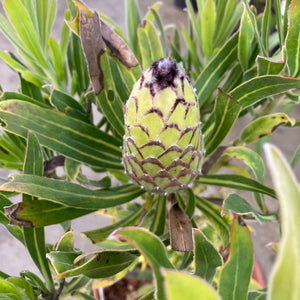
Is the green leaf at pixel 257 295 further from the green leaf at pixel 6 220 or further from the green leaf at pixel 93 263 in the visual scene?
the green leaf at pixel 6 220

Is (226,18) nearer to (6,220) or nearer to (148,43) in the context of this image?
(148,43)

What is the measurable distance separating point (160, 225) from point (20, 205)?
0.23 metres

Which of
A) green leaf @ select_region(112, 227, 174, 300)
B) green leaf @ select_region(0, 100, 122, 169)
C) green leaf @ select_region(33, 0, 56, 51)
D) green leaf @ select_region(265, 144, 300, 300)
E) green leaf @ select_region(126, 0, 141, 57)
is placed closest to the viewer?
green leaf @ select_region(265, 144, 300, 300)

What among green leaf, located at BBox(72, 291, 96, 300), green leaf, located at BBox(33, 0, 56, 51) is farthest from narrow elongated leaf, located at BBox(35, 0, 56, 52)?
green leaf, located at BBox(72, 291, 96, 300)

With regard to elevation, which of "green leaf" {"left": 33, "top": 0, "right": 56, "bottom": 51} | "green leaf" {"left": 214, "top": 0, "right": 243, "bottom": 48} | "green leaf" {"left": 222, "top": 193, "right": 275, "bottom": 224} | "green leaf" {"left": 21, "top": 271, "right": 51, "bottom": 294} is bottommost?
"green leaf" {"left": 21, "top": 271, "right": 51, "bottom": 294}

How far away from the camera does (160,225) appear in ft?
1.91

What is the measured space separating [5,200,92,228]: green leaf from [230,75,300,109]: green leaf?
312 millimetres

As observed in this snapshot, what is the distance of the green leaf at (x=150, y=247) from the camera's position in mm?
291

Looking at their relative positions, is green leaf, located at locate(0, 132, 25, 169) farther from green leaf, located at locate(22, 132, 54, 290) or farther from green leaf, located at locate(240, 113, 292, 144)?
green leaf, located at locate(240, 113, 292, 144)

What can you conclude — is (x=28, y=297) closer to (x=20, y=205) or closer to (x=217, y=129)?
(x=20, y=205)

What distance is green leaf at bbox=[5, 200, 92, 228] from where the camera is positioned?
1.50 ft

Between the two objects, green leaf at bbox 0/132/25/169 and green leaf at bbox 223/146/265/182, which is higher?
green leaf at bbox 0/132/25/169

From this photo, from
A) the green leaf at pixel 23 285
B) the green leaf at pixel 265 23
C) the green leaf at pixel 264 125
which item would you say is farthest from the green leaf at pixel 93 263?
the green leaf at pixel 265 23

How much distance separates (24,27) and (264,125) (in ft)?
1.43
